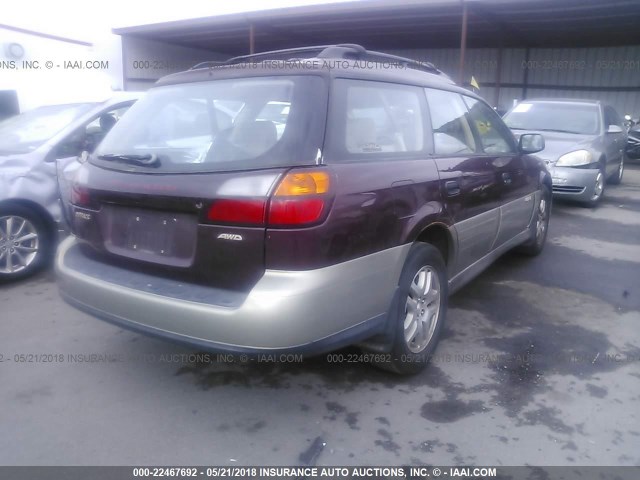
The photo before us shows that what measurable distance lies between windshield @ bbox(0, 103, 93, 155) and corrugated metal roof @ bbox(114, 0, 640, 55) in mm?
9509

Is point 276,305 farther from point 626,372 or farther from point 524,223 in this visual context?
point 524,223

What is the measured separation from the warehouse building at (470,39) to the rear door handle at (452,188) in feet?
33.7

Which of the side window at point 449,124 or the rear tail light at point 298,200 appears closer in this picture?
the rear tail light at point 298,200

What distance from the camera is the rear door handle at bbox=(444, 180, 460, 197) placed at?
319 centimetres

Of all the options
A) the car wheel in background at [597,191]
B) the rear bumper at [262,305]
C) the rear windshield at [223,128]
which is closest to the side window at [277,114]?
the rear windshield at [223,128]

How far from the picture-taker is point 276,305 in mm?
2252

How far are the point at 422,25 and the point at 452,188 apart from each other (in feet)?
44.2

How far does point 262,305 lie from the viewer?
2.26 m

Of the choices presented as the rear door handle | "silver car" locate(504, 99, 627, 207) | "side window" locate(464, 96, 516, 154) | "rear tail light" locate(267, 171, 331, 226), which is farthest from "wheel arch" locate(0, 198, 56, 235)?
"silver car" locate(504, 99, 627, 207)

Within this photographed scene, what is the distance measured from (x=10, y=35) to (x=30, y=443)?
1561 centimetres

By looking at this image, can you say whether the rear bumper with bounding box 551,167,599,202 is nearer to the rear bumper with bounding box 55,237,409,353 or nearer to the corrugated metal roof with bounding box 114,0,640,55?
the rear bumper with bounding box 55,237,409,353

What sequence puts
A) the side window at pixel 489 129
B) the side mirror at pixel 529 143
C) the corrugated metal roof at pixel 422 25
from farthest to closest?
the corrugated metal roof at pixel 422 25 → the side mirror at pixel 529 143 → the side window at pixel 489 129

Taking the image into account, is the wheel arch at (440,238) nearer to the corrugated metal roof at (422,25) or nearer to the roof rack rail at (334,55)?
the roof rack rail at (334,55)

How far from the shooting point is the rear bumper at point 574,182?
7.62 m
